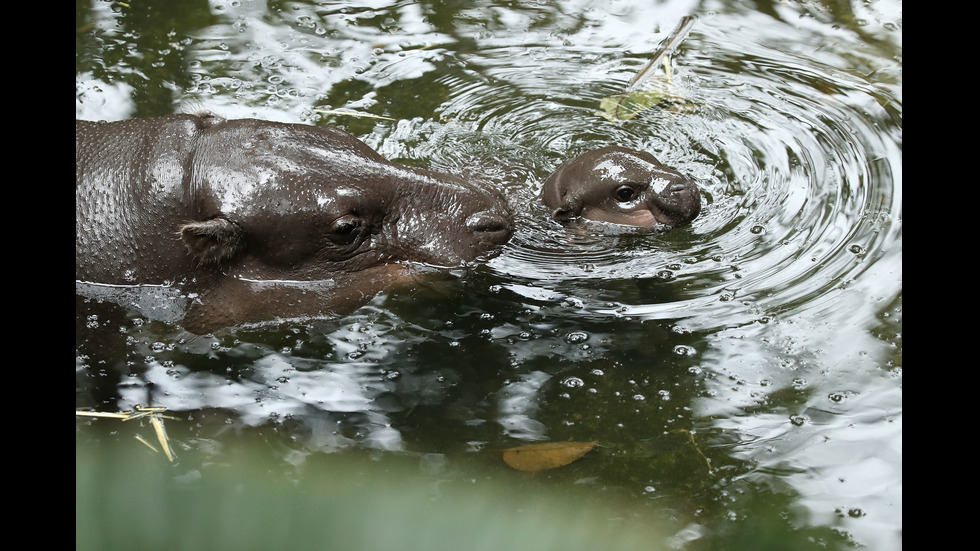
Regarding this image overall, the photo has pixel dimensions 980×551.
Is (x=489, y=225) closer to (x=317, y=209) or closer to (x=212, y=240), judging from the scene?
(x=317, y=209)

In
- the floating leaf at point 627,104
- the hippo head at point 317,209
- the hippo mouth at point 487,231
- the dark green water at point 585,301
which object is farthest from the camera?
the floating leaf at point 627,104

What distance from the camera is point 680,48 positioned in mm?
7254

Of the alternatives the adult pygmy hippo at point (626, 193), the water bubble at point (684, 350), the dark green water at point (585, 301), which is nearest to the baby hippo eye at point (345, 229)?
the dark green water at point (585, 301)

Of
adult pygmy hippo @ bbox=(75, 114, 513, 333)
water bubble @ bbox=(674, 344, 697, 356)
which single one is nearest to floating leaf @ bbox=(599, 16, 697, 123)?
adult pygmy hippo @ bbox=(75, 114, 513, 333)

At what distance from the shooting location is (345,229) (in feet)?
16.1

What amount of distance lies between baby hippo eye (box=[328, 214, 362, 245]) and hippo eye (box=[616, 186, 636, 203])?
1612 millimetres

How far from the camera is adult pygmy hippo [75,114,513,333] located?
4.80 m

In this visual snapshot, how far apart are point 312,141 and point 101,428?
1909mm

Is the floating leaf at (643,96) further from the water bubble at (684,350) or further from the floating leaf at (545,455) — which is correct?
the floating leaf at (545,455)

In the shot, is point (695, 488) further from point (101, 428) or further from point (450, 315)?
point (101, 428)

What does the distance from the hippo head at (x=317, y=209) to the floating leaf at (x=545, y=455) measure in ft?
4.44

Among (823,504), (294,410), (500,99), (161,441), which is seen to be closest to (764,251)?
(823,504)

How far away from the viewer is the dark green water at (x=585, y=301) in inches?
157

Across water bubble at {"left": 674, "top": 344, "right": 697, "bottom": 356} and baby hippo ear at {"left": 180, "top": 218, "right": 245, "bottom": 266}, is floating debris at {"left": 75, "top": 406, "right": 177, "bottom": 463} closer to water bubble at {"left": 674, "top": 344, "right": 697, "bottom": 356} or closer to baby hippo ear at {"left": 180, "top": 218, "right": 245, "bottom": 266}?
baby hippo ear at {"left": 180, "top": 218, "right": 245, "bottom": 266}
